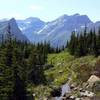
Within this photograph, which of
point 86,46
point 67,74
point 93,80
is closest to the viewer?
point 93,80

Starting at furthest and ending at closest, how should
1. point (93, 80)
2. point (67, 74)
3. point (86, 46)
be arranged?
point (86, 46)
point (67, 74)
point (93, 80)

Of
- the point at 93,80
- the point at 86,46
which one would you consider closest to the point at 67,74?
the point at 93,80

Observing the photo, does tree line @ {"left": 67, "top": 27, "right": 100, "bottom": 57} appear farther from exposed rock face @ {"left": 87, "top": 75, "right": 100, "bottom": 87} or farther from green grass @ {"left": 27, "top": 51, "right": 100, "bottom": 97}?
exposed rock face @ {"left": 87, "top": 75, "right": 100, "bottom": 87}

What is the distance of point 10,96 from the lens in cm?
3581

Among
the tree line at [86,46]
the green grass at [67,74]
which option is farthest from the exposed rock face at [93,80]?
the tree line at [86,46]

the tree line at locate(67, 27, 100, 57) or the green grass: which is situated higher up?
the tree line at locate(67, 27, 100, 57)

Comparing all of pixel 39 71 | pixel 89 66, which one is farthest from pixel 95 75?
pixel 39 71

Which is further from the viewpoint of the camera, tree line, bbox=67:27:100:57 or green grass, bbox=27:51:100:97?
tree line, bbox=67:27:100:57

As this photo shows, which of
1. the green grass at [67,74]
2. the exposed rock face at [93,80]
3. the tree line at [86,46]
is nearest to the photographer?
the exposed rock face at [93,80]

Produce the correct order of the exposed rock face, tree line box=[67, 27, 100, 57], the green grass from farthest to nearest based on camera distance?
tree line box=[67, 27, 100, 57]
the green grass
the exposed rock face

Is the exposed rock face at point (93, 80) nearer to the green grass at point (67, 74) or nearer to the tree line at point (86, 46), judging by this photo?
the green grass at point (67, 74)

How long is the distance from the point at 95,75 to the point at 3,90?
60.3 metres

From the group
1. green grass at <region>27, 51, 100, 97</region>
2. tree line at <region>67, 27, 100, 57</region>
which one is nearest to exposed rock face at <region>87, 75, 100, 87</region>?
green grass at <region>27, 51, 100, 97</region>

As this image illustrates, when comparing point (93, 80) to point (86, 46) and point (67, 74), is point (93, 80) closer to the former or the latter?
point (67, 74)
